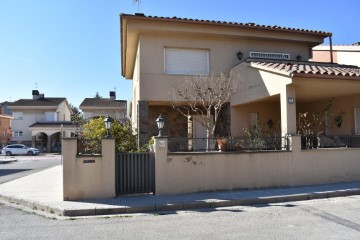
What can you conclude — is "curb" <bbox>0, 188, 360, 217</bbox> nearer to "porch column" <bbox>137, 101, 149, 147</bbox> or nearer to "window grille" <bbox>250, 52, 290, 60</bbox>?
"porch column" <bbox>137, 101, 149, 147</bbox>

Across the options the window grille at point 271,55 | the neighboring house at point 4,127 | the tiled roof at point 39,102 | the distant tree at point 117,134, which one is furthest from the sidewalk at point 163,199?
the neighboring house at point 4,127

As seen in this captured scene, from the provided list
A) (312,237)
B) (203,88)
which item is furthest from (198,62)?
(312,237)

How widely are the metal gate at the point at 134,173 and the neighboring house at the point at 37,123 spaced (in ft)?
124

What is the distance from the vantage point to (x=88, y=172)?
375 inches

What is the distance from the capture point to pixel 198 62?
14.9 m

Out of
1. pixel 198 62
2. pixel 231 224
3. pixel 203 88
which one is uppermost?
pixel 198 62

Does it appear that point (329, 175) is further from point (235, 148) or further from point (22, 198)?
point (22, 198)

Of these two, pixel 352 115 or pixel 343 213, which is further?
Result: pixel 352 115

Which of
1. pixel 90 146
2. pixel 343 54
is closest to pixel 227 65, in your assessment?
pixel 90 146

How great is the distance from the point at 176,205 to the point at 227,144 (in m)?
2.99

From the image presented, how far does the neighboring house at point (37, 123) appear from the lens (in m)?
46.2

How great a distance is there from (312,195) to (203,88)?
6148 mm

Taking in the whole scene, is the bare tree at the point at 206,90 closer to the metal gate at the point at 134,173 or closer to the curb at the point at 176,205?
the metal gate at the point at 134,173

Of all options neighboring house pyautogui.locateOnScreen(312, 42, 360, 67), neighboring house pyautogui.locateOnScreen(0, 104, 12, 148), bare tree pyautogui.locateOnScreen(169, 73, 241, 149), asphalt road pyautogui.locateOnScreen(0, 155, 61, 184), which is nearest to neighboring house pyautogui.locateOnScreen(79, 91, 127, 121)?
neighboring house pyautogui.locateOnScreen(0, 104, 12, 148)
